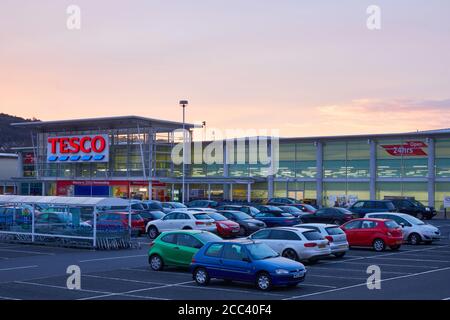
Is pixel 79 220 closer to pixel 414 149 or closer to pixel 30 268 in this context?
pixel 30 268

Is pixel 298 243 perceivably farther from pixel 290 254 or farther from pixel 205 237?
pixel 205 237

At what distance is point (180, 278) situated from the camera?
67.9 feet

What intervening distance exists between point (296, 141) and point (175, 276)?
167 ft

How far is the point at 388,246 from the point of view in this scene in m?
29.0

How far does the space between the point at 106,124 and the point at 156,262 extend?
5268 centimetres

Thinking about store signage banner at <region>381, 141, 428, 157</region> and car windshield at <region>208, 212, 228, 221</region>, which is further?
store signage banner at <region>381, 141, 428, 157</region>

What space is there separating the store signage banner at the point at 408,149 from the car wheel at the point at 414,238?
32494 millimetres

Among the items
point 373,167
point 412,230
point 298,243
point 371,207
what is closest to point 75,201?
point 298,243

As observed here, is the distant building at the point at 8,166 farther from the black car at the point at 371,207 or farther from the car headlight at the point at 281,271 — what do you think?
the car headlight at the point at 281,271

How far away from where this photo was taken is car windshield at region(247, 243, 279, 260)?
723 inches

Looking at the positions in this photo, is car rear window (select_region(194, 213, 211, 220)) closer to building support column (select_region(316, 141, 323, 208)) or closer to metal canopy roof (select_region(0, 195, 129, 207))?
metal canopy roof (select_region(0, 195, 129, 207))

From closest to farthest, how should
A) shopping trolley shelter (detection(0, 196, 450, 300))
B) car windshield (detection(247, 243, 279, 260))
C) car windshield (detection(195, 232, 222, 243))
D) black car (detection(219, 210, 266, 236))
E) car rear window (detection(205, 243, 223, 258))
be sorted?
1. shopping trolley shelter (detection(0, 196, 450, 300))
2. car windshield (detection(247, 243, 279, 260))
3. car rear window (detection(205, 243, 223, 258))
4. car windshield (detection(195, 232, 222, 243))
5. black car (detection(219, 210, 266, 236))

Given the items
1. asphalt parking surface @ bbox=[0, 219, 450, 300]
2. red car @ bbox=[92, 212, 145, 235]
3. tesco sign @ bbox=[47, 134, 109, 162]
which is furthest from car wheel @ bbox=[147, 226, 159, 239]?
tesco sign @ bbox=[47, 134, 109, 162]

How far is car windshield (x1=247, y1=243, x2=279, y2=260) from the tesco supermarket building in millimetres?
45922
